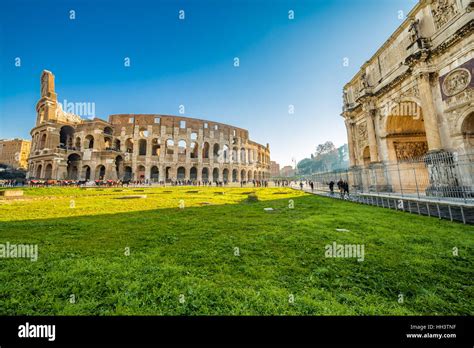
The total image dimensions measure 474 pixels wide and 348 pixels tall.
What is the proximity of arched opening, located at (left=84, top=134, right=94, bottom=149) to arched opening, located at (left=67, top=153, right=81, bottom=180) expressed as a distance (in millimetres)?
2456

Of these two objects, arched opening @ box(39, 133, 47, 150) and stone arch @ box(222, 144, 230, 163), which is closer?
arched opening @ box(39, 133, 47, 150)

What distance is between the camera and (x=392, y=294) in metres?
2.23

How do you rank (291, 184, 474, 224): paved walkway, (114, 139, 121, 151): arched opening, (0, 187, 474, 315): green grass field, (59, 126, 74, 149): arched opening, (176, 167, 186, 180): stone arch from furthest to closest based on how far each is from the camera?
(176, 167, 186, 180): stone arch, (114, 139, 121, 151): arched opening, (59, 126, 74, 149): arched opening, (291, 184, 474, 224): paved walkway, (0, 187, 474, 315): green grass field

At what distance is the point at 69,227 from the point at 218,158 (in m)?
37.6

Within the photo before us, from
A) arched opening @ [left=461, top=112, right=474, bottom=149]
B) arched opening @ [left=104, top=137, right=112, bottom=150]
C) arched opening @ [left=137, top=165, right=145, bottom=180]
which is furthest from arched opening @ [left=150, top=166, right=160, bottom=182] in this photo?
arched opening @ [left=461, top=112, right=474, bottom=149]

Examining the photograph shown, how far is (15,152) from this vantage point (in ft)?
201

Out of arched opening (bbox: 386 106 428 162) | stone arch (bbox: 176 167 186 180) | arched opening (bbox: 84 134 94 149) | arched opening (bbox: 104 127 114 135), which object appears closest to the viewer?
arched opening (bbox: 386 106 428 162)

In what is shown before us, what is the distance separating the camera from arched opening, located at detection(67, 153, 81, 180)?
3477 centimetres

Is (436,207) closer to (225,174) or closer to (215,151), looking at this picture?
(225,174)

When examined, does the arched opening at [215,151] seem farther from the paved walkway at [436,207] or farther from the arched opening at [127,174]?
the paved walkway at [436,207]

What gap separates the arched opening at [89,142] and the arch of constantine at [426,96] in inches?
1714

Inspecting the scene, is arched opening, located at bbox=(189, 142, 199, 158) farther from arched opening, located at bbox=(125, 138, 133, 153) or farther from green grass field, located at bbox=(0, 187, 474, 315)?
green grass field, located at bbox=(0, 187, 474, 315)
